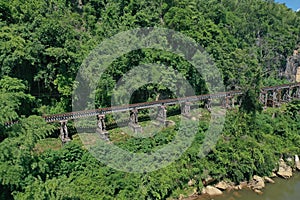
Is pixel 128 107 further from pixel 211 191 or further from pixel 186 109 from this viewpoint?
pixel 211 191

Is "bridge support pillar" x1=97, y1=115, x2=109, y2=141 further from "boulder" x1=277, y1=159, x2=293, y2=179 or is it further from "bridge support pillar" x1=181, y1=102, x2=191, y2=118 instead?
"boulder" x1=277, y1=159, x2=293, y2=179

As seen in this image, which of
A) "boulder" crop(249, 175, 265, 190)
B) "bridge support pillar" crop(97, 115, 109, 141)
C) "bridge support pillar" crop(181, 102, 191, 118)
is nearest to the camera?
"boulder" crop(249, 175, 265, 190)

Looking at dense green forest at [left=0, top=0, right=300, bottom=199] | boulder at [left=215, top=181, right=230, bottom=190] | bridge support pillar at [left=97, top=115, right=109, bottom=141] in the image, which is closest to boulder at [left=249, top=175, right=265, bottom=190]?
dense green forest at [left=0, top=0, right=300, bottom=199]

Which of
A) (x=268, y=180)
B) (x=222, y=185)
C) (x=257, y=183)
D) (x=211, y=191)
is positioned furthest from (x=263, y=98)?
(x=211, y=191)

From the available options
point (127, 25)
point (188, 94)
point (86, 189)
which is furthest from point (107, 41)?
point (86, 189)

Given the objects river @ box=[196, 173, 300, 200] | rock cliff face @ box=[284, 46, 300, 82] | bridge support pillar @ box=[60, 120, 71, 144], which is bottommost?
river @ box=[196, 173, 300, 200]

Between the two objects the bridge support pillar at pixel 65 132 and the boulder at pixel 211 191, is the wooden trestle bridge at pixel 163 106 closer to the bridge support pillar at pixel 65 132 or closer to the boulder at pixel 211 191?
the bridge support pillar at pixel 65 132

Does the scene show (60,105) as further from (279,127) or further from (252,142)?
(279,127)
